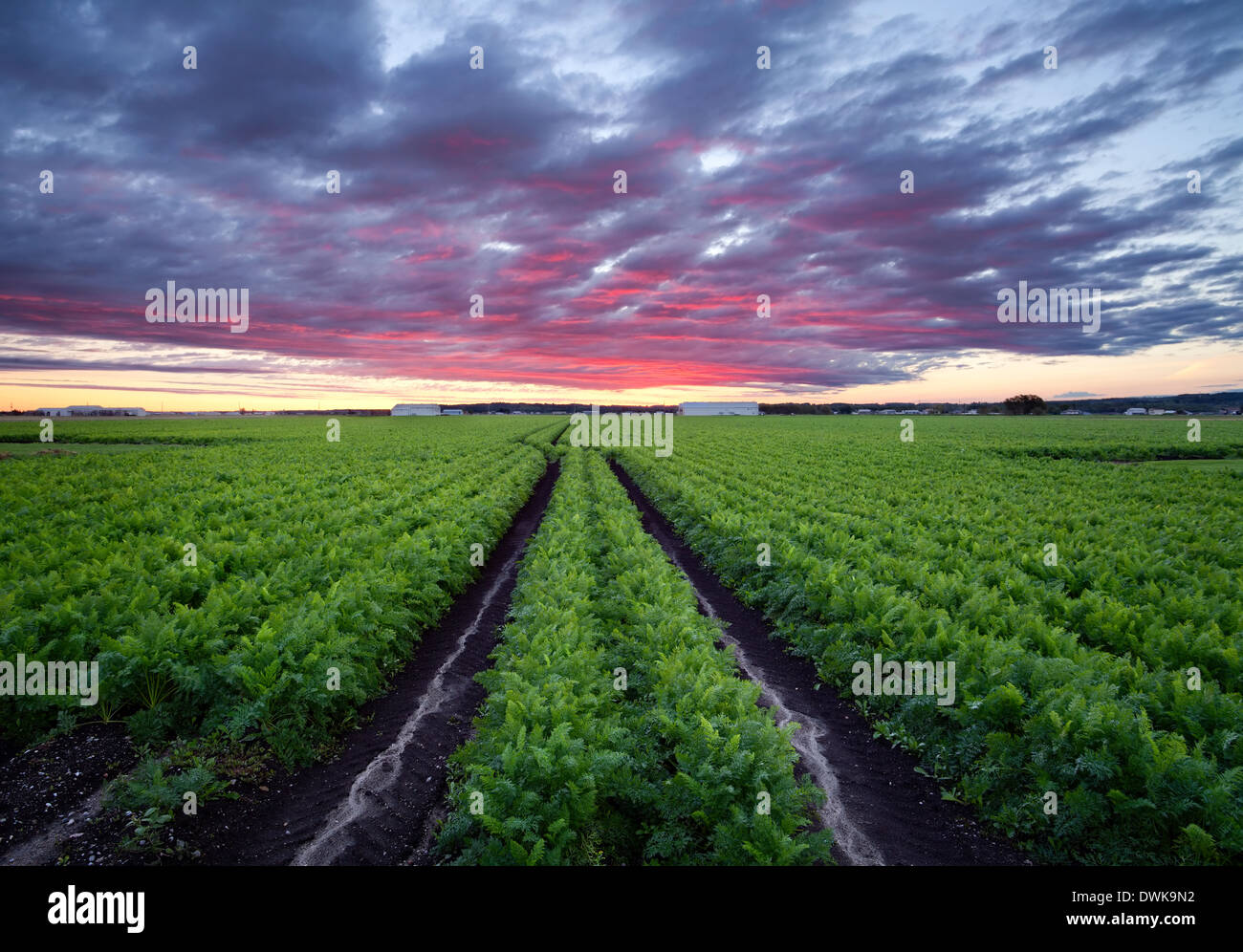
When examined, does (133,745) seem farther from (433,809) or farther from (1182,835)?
(1182,835)

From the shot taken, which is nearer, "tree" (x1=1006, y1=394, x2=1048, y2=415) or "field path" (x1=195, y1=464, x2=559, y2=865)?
"field path" (x1=195, y1=464, x2=559, y2=865)

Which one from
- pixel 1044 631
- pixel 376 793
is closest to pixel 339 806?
pixel 376 793

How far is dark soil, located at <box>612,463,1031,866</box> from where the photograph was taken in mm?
5793

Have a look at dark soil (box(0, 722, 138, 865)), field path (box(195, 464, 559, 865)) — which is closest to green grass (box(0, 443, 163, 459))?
dark soil (box(0, 722, 138, 865))

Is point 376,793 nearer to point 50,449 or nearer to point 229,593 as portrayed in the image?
point 229,593

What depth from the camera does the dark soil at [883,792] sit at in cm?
579

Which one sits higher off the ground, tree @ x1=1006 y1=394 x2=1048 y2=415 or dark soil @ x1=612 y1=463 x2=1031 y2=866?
tree @ x1=1006 y1=394 x2=1048 y2=415

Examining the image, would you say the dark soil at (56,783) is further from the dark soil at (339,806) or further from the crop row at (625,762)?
the crop row at (625,762)

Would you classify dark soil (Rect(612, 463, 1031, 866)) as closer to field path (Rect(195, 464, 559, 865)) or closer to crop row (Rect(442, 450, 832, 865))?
crop row (Rect(442, 450, 832, 865))

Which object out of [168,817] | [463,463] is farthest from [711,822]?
[463,463]

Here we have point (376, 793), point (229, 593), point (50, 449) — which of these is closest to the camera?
point (376, 793)

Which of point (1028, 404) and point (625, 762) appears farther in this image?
point (1028, 404)

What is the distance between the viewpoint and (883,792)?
267 inches

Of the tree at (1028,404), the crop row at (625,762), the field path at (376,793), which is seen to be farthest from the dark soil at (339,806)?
the tree at (1028,404)
